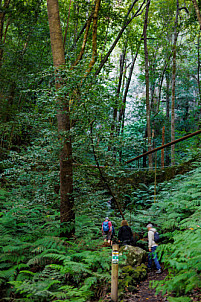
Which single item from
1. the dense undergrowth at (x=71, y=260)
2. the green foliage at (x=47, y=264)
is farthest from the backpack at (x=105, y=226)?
the green foliage at (x=47, y=264)

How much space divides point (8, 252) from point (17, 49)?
1017cm

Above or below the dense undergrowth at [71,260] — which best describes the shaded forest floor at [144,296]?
below

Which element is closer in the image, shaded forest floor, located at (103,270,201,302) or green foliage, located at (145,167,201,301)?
green foliage, located at (145,167,201,301)

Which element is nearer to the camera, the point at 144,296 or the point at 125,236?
the point at 144,296

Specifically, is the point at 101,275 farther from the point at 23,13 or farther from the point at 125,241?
the point at 23,13

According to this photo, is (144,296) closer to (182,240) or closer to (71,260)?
(182,240)

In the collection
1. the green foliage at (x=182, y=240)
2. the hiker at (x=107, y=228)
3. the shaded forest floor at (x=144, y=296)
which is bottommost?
the shaded forest floor at (x=144, y=296)

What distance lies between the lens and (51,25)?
570 centimetres

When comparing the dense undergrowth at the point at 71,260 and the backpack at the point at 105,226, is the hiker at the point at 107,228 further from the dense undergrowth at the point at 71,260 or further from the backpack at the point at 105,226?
the dense undergrowth at the point at 71,260

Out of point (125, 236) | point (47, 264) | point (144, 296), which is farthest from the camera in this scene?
point (125, 236)

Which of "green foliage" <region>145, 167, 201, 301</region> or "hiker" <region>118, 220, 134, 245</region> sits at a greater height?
"green foliage" <region>145, 167, 201, 301</region>

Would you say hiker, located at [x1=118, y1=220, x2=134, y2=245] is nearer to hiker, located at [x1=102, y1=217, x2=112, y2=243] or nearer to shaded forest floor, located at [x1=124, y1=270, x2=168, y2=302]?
hiker, located at [x1=102, y1=217, x2=112, y2=243]

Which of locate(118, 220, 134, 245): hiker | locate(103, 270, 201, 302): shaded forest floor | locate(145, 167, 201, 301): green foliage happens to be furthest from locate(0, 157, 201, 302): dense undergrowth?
Result: locate(118, 220, 134, 245): hiker

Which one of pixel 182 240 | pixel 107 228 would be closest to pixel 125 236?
pixel 107 228
